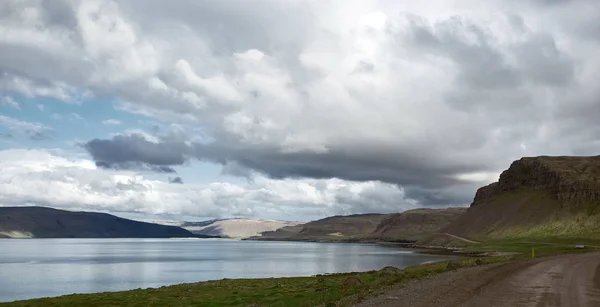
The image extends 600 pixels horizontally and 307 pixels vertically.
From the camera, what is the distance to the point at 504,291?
40.3 metres

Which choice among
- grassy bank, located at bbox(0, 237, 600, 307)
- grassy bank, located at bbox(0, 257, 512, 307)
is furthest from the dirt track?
grassy bank, located at bbox(0, 257, 512, 307)

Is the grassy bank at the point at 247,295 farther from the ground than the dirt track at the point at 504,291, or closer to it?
closer to it

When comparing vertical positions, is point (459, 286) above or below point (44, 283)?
above

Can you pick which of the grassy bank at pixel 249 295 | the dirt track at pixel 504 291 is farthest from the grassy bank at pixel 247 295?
the dirt track at pixel 504 291

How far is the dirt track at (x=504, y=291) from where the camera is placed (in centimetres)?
3462

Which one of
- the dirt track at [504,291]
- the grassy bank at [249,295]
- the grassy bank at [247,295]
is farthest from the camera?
the grassy bank at [247,295]

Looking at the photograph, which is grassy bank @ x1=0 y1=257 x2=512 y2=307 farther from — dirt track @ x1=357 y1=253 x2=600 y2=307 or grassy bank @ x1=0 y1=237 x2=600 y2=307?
dirt track @ x1=357 y1=253 x2=600 y2=307

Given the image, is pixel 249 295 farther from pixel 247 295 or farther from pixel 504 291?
pixel 504 291

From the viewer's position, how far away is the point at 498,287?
43406 millimetres

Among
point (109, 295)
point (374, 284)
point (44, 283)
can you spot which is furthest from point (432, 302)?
point (44, 283)

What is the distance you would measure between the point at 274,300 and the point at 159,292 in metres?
20.8

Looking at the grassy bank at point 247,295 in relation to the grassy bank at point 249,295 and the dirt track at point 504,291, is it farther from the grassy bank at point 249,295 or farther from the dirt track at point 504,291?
the dirt track at point 504,291

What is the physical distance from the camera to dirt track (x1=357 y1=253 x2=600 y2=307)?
114 feet

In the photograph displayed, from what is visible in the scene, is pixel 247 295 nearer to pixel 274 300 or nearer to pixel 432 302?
pixel 274 300
